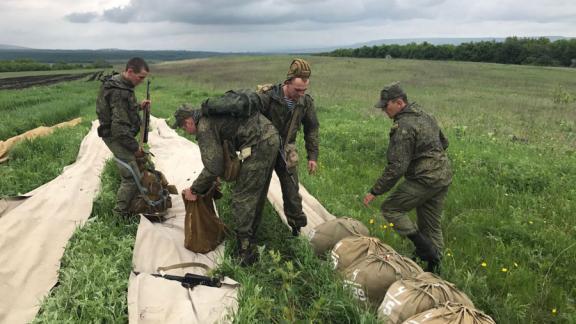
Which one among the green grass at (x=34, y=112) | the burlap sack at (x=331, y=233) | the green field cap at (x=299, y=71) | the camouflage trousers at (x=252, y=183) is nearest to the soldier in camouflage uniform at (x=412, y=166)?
the burlap sack at (x=331, y=233)

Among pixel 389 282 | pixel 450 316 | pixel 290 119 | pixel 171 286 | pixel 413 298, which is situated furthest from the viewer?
pixel 290 119

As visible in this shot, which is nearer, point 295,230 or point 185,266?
point 185,266

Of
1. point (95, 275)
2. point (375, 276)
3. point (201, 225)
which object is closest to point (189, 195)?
point (201, 225)

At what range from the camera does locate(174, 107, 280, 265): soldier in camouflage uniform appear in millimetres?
3887

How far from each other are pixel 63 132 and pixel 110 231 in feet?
18.7

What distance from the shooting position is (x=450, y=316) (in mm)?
2611

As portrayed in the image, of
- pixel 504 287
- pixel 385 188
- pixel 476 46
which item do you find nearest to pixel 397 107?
pixel 385 188

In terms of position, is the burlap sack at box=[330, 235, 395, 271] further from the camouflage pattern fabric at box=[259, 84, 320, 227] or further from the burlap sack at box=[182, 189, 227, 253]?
the burlap sack at box=[182, 189, 227, 253]

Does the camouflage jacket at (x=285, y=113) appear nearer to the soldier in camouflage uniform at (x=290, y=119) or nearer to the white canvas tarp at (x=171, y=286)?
the soldier in camouflage uniform at (x=290, y=119)

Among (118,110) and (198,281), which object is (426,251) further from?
(118,110)

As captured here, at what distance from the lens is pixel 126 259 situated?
3.99m

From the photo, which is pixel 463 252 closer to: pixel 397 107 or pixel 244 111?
pixel 397 107

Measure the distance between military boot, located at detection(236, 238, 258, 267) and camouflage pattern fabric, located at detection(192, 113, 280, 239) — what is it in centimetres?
7

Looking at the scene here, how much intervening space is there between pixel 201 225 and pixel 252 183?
0.78 meters
